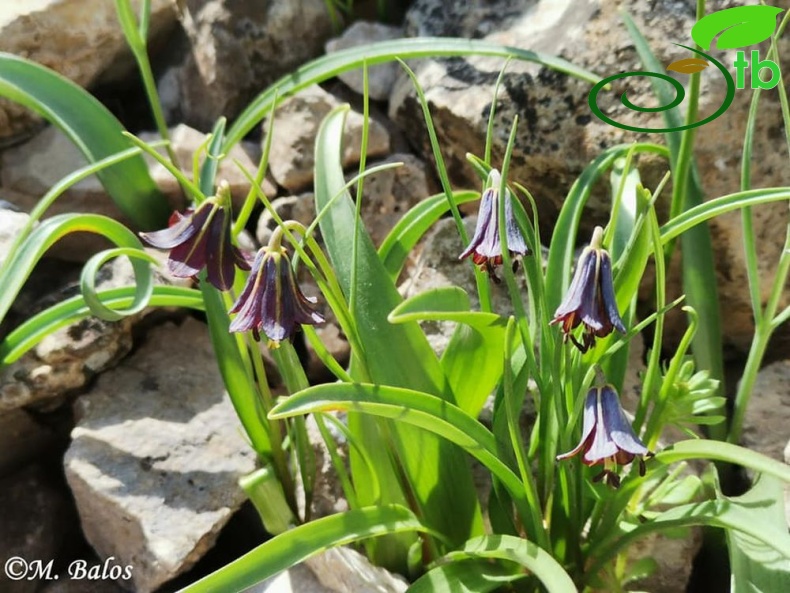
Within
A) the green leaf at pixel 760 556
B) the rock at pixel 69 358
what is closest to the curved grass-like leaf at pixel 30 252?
the rock at pixel 69 358

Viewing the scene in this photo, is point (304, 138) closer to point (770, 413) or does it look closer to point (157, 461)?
point (157, 461)

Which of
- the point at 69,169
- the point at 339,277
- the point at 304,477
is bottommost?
→ the point at 304,477

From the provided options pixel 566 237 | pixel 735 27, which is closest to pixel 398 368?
pixel 566 237

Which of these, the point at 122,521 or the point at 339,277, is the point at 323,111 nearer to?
the point at 339,277

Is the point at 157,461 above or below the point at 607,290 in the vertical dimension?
below

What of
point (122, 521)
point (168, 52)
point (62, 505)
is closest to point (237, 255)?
point (122, 521)

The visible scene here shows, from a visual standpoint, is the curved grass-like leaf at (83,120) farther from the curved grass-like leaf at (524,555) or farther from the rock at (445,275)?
the curved grass-like leaf at (524,555)
